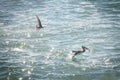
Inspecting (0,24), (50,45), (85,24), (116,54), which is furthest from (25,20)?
(116,54)

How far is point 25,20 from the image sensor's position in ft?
182

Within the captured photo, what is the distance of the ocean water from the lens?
1393 inches

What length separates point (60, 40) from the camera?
1783 inches

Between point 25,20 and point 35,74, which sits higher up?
point 35,74

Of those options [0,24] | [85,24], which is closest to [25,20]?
[0,24]

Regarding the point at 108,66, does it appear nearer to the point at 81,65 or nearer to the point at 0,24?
the point at 81,65

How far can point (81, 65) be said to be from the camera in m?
36.7

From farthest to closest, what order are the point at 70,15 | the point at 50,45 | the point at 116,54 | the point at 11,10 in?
the point at 11,10 < the point at 70,15 < the point at 50,45 < the point at 116,54

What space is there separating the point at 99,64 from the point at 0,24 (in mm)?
20421

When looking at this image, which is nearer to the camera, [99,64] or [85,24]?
[99,64]

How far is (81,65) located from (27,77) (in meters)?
5.96

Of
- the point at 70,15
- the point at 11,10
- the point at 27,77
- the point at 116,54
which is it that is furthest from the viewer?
the point at 11,10

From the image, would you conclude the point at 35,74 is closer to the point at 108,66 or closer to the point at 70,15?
the point at 108,66

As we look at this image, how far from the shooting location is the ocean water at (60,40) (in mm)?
35375
